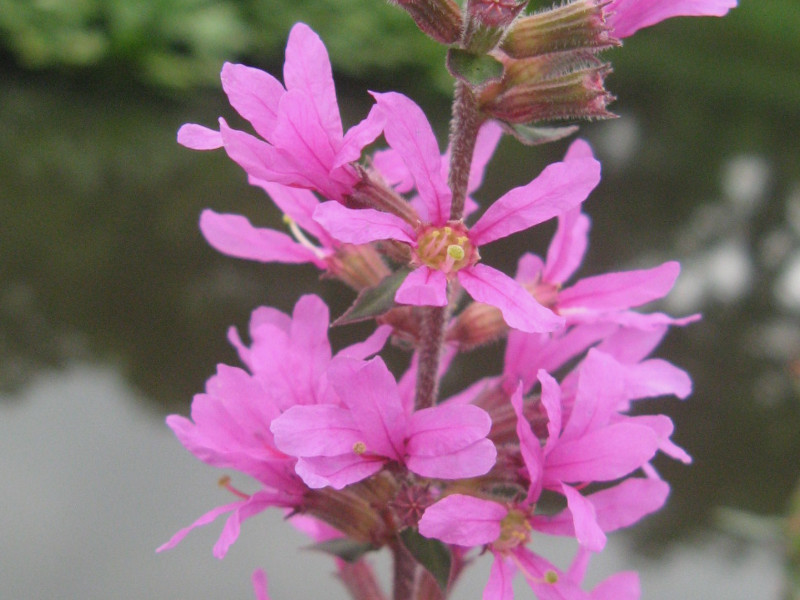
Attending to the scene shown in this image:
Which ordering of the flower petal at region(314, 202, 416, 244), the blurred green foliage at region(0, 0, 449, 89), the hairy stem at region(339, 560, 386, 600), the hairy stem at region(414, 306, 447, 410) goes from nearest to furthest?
the flower petal at region(314, 202, 416, 244)
the hairy stem at region(414, 306, 447, 410)
the hairy stem at region(339, 560, 386, 600)
the blurred green foliage at region(0, 0, 449, 89)

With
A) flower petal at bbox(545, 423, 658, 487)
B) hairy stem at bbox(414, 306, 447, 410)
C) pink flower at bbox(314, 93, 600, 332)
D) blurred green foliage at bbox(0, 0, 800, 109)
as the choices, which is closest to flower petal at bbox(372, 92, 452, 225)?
pink flower at bbox(314, 93, 600, 332)

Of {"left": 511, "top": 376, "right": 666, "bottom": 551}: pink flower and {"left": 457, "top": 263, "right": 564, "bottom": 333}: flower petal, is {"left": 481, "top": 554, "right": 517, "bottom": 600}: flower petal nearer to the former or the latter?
{"left": 511, "top": 376, "right": 666, "bottom": 551}: pink flower

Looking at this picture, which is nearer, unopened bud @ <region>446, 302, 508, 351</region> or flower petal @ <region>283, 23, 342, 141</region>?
flower petal @ <region>283, 23, 342, 141</region>

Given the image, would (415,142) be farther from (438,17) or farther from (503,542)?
(503,542)

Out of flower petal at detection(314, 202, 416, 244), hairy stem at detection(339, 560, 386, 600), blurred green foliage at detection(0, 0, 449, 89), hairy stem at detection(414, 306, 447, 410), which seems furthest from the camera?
blurred green foliage at detection(0, 0, 449, 89)

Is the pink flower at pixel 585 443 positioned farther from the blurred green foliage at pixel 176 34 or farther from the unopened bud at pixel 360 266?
the blurred green foliage at pixel 176 34

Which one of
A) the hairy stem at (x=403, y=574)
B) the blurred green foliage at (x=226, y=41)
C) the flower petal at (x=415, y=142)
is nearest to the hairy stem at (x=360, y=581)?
the hairy stem at (x=403, y=574)

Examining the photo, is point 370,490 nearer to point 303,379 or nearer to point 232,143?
point 303,379
